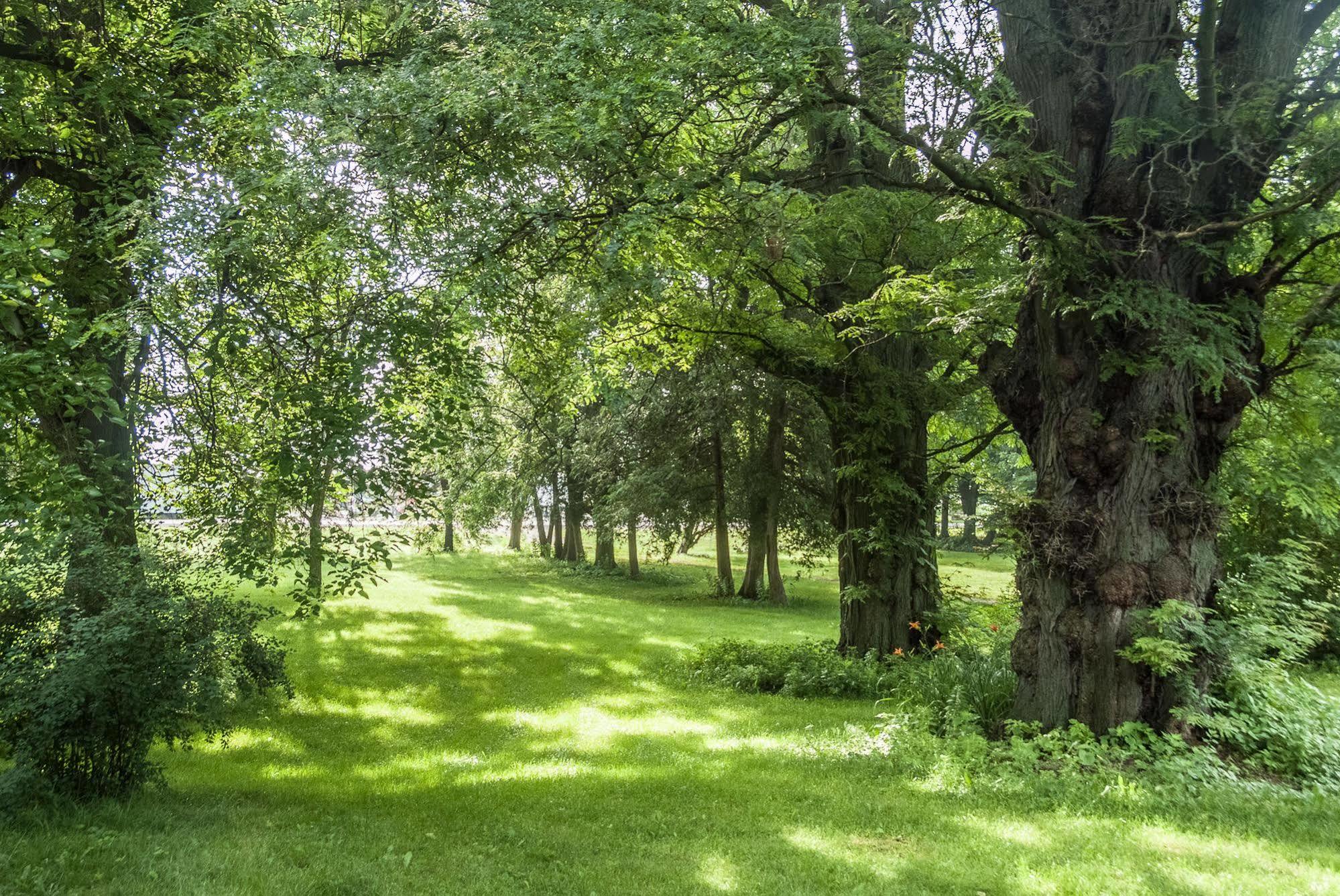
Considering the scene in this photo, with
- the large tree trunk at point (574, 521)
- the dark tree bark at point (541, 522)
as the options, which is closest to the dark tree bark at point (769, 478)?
the large tree trunk at point (574, 521)

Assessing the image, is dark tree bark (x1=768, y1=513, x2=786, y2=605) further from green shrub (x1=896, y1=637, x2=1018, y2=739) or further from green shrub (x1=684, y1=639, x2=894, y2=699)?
green shrub (x1=896, y1=637, x2=1018, y2=739)

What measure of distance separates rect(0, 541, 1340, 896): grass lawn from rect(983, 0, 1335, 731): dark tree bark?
1.51 m

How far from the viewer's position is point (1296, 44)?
7340 millimetres

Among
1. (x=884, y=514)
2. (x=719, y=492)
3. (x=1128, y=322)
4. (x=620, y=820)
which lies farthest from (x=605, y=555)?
(x=1128, y=322)

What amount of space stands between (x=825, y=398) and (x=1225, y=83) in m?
6.15

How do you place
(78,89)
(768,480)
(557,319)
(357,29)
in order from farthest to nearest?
(768,480), (557,319), (357,29), (78,89)

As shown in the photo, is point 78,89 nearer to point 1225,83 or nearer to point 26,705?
point 26,705

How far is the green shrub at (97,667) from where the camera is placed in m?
5.87

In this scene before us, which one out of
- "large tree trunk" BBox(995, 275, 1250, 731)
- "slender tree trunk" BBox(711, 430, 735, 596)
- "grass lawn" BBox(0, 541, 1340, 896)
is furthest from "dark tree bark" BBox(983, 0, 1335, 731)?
"slender tree trunk" BBox(711, 430, 735, 596)

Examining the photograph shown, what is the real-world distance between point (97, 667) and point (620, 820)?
146 inches

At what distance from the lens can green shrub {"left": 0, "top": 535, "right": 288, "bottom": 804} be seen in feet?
19.2

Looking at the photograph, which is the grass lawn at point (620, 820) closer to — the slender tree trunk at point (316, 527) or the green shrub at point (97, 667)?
the green shrub at point (97, 667)

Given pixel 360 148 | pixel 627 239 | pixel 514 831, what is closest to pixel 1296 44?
pixel 627 239

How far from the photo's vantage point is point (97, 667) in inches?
230
